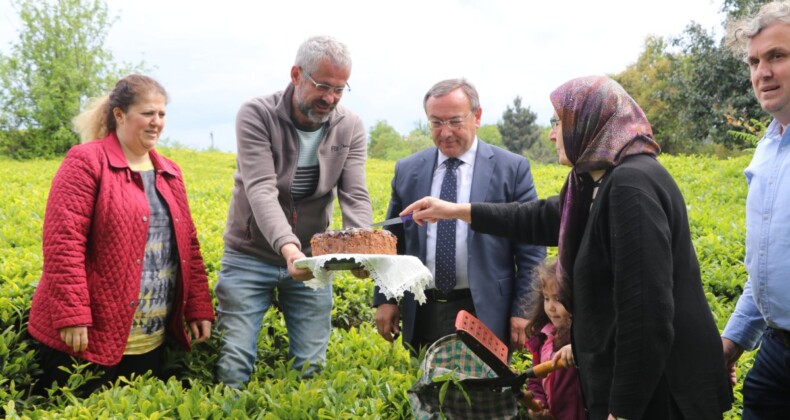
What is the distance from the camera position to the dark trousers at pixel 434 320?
372 cm

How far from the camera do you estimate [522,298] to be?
370 cm

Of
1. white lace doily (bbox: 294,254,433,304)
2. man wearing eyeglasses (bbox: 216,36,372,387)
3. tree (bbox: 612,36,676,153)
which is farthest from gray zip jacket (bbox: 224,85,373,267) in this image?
tree (bbox: 612,36,676,153)

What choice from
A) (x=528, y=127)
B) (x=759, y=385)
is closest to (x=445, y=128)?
(x=759, y=385)

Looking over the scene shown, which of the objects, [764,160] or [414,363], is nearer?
[764,160]

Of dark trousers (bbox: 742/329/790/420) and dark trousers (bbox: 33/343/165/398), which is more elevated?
dark trousers (bbox: 742/329/790/420)

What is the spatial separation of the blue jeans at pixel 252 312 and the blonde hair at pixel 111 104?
0.97 metres

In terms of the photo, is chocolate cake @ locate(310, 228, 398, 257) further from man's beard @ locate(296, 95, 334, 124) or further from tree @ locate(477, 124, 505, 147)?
tree @ locate(477, 124, 505, 147)

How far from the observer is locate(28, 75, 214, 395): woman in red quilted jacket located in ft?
11.8

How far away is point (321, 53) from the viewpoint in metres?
3.53

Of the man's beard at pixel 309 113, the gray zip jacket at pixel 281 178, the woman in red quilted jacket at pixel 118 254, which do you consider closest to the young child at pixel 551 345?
the gray zip jacket at pixel 281 178

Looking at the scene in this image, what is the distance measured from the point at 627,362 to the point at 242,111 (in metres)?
2.42

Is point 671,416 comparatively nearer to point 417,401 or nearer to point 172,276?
point 417,401

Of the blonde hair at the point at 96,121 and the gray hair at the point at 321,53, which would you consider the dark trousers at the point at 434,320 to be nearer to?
the gray hair at the point at 321,53

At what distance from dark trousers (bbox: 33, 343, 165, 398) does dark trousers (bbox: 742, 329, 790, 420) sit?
296 cm
